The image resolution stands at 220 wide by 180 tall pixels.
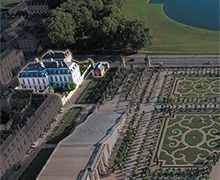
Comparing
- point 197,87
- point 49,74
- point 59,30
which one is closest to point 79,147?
point 49,74

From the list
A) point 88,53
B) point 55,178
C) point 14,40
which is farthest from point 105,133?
point 14,40

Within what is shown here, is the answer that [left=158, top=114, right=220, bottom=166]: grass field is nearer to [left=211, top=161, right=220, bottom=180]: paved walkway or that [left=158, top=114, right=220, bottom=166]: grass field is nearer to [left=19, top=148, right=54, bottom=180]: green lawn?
[left=211, top=161, right=220, bottom=180]: paved walkway

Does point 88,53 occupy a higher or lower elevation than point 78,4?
lower

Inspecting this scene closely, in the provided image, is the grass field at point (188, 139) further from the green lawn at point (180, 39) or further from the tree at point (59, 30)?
the tree at point (59, 30)

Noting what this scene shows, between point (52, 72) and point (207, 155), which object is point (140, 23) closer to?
point (52, 72)

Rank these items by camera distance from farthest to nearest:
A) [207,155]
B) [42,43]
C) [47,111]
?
[42,43], [47,111], [207,155]

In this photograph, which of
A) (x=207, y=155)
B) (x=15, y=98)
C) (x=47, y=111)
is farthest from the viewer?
(x=15, y=98)

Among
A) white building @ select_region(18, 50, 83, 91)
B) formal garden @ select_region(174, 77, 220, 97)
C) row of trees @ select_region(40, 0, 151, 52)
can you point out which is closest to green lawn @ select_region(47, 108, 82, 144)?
white building @ select_region(18, 50, 83, 91)
